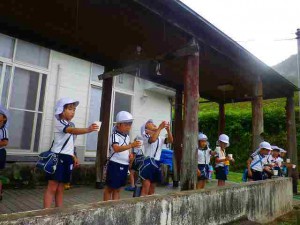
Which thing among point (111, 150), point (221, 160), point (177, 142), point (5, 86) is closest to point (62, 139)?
point (111, 150)

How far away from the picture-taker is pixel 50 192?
140 inches

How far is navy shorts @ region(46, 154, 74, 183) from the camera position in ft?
11.5

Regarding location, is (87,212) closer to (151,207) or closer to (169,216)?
(151,207)

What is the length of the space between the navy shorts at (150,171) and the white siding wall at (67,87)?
465 cm

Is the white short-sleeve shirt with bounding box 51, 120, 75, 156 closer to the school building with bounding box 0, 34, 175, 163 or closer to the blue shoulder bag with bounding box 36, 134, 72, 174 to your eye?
the blue shoulder bag with bounding box 36, 134, 72, 174

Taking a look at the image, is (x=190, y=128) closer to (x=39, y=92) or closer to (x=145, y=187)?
(x=145, y=187)

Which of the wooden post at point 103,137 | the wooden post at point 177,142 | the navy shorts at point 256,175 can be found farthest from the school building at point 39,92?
the navy shorts at point 256,175

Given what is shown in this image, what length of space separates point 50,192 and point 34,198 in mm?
2729

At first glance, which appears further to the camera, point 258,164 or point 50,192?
point 258,164

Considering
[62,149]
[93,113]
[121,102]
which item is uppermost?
[121,102]

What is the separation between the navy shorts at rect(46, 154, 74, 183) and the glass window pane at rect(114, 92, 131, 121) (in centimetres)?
658

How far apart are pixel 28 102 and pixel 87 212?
6.24m

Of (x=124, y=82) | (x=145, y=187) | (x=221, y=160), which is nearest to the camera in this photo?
(x=145, y=187)

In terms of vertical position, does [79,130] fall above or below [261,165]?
above
